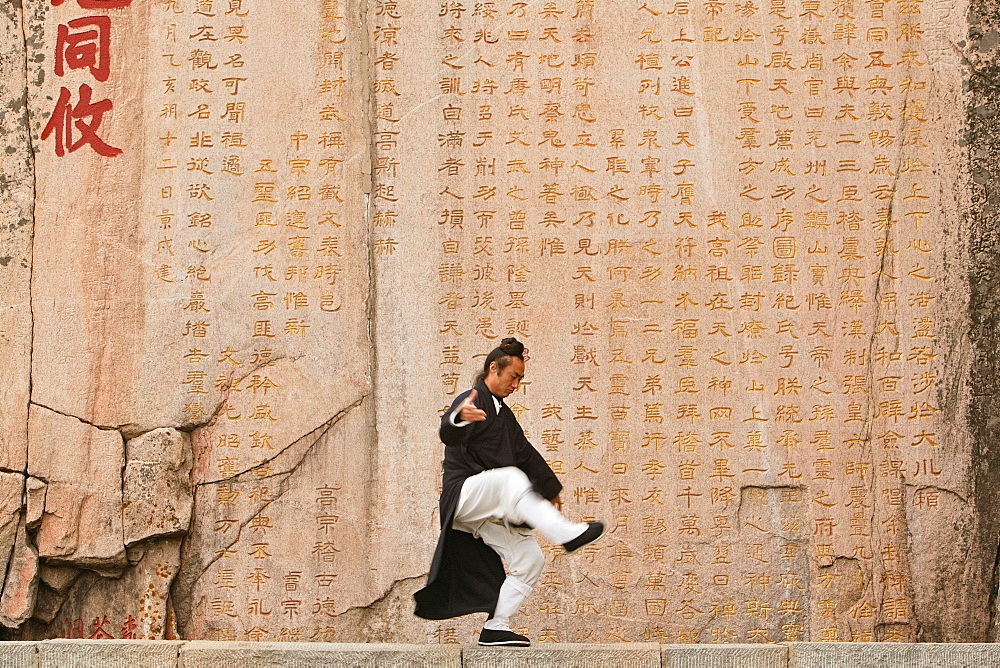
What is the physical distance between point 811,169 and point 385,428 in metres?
2.08

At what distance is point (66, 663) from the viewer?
12.5 feet

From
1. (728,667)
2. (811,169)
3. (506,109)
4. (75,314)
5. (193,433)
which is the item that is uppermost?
(506,109)

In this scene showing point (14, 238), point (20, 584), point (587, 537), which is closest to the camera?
point (587, 537)

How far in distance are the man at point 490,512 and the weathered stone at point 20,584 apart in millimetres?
1993

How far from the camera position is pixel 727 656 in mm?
3830

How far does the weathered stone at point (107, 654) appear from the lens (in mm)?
3814

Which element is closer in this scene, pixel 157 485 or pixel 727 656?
pixel 727 656

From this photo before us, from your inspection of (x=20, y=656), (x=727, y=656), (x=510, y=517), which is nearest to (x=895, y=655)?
(x=727, y=656)

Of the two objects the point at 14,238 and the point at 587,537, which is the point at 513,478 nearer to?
the point at 587,537

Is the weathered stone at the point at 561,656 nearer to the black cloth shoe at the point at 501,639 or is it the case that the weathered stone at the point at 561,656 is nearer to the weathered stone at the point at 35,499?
the black cloth shoe at the point at 501,639

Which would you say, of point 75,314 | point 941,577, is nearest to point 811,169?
point 941,577

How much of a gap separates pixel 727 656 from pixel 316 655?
137 centimetres

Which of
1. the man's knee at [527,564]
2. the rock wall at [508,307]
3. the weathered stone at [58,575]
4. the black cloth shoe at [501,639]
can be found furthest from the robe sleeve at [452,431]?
the weathered stone at [58,575]

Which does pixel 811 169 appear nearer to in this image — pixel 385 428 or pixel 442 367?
pixel 442 367
